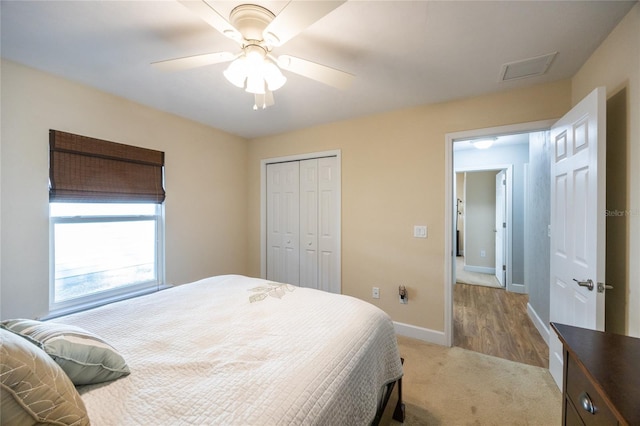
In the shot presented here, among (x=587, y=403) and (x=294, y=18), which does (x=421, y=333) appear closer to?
(x=587, y=403)

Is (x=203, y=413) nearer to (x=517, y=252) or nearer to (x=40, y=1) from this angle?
(x=40, y=1)

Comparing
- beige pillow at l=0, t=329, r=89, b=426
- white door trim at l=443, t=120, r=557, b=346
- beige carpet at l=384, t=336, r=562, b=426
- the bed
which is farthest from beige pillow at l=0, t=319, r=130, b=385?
white door trim at l=443, t=120, r=557, b=346

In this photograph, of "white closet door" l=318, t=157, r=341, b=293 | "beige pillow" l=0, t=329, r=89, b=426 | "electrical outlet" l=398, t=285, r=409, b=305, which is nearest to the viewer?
"beige pillow" l=0, t=329, r=89, b=426

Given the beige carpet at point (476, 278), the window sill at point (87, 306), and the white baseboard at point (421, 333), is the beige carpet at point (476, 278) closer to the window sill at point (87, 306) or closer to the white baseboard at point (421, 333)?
the white baseboard at point (421, 333)

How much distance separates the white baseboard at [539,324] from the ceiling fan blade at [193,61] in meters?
3.55

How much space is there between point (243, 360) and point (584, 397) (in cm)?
121

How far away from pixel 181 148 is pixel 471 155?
4.51 meters

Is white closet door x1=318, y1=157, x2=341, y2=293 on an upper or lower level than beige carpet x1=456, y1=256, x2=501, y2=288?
upper

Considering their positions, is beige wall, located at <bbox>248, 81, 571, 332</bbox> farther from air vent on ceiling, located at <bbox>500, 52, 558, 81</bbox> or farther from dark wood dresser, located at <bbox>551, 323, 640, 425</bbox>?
dark wood dresser, located at <bbox>551, 323, 640, 425</bbox>

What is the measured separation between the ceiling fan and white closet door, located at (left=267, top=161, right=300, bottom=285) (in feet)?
6.65

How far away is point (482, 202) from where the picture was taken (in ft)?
17.7

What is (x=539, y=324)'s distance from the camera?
2.77 m

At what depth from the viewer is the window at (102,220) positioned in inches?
80.0

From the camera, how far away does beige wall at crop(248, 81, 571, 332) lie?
230cm
